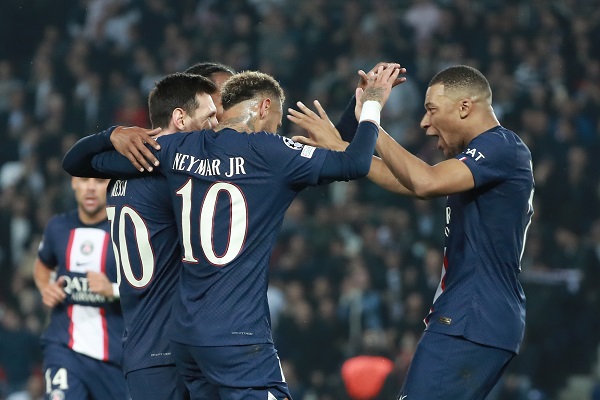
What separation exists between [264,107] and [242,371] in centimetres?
Result: 124

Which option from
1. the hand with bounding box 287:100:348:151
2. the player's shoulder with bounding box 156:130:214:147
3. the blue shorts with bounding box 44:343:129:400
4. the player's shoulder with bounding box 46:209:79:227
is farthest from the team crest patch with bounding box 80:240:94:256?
the hand with bounding box 287:100:348:151

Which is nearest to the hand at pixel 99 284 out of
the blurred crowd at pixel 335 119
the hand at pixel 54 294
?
the hand at pixel 54 294

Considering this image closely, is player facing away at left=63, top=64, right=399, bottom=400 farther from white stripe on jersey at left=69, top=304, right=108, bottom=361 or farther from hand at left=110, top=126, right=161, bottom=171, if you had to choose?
white stripe on jersey at left=69, top=304, right=108, bottom=361

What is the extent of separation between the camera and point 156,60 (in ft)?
49.3

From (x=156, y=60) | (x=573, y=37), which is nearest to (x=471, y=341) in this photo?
(x=573, y=37)

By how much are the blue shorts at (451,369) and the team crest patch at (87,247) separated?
265 centimetres

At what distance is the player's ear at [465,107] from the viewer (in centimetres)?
517

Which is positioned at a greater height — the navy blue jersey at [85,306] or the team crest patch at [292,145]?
the team crest patch at [292,145]

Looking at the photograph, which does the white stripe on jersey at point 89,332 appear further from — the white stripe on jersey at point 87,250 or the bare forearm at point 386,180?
the bare forearm at point 386,180

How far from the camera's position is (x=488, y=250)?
4.97 metres

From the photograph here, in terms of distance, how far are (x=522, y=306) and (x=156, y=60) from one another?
10777mm

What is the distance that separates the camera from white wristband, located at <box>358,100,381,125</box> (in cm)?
477

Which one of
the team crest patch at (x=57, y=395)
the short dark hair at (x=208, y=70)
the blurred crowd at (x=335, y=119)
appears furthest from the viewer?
the blurred crowd at (x=335, y=119)

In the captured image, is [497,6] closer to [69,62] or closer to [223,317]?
[69,62]
